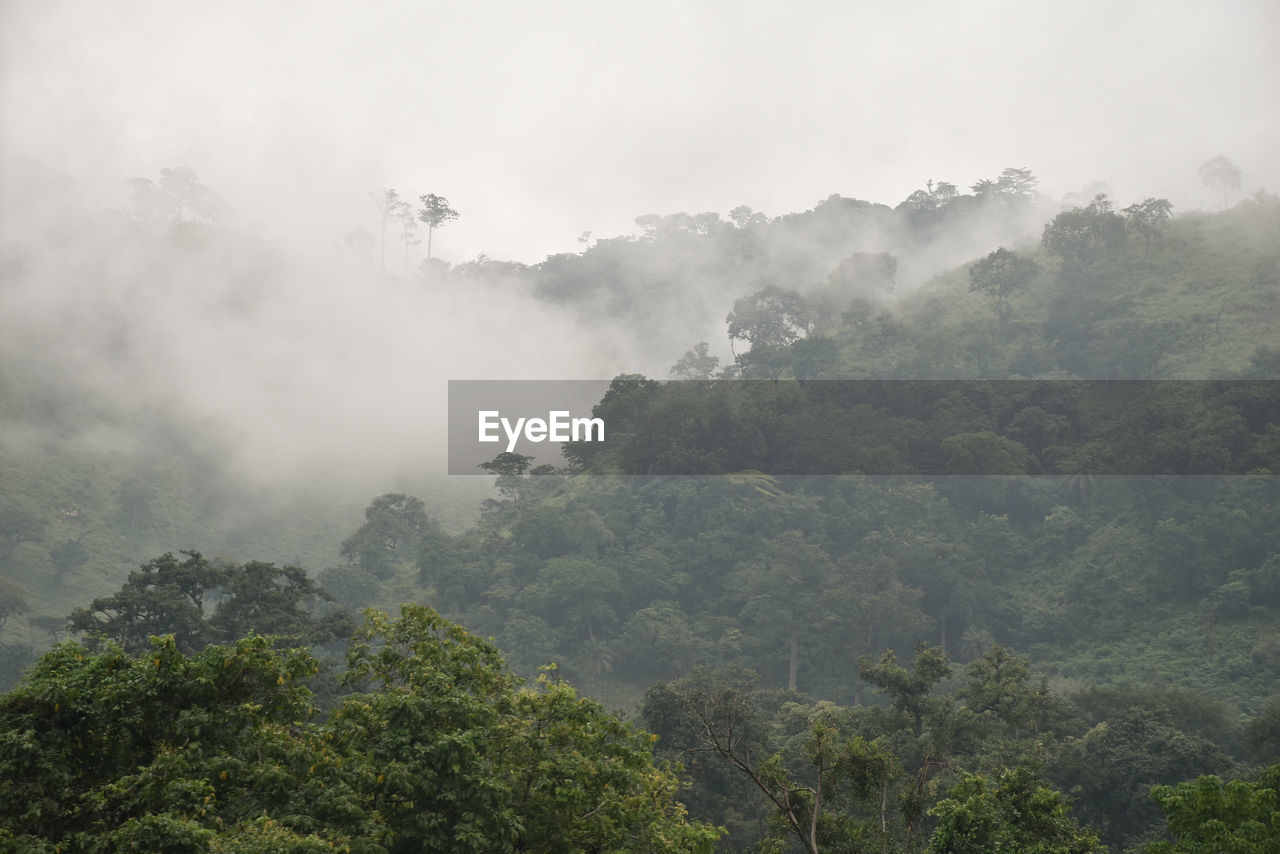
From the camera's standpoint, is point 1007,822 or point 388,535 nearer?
point 1007,822

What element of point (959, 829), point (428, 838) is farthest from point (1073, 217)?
point (428, 838)

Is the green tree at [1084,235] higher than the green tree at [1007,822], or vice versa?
the green tree at [1084,235]

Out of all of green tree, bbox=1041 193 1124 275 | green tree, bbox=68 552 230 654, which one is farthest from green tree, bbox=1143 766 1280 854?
green tree, bbox=1041 193 1124 275

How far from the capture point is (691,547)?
174ft

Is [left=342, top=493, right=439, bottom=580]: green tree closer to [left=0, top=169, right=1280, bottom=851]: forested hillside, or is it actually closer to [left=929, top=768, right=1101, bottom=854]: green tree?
[left=0, top=169, right=1280, bottom=851]: forested hillside

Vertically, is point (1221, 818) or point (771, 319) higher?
point (771, 319)

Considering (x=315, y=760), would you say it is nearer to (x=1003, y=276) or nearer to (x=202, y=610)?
(x=202, y=610)

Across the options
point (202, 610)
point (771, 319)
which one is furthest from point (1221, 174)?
point (202, 610)

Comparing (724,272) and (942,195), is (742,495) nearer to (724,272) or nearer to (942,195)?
(724,272)

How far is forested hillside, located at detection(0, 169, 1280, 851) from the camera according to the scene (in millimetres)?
13016

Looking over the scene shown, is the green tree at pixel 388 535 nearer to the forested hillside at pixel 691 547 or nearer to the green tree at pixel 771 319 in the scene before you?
the forested hillside at pixel 691 547

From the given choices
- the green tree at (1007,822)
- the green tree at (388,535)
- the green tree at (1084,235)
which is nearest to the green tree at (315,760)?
the green tree at (1007,822)

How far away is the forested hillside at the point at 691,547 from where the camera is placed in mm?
13016

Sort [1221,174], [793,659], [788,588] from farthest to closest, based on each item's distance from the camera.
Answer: [1221,174] < [788,588] < [793,659]
